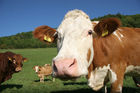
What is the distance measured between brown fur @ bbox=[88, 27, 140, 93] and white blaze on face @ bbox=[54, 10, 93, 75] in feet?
2.08

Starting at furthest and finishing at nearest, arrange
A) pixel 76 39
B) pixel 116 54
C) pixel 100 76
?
pixel 100 76 < pixel 116 54 < pixel 76 39

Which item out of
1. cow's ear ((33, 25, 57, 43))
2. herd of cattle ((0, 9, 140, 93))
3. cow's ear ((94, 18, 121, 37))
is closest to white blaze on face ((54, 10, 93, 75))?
herd of cattle ((0, 9, 140, 93))

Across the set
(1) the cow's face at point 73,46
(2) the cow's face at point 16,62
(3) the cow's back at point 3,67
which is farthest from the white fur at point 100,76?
(3) the cow's back at point 3,67

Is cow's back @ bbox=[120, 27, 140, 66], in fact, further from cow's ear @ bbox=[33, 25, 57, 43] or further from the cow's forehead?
cow's ear @ bbox=[33, 25, 57, 43]

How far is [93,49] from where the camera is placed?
354 cm

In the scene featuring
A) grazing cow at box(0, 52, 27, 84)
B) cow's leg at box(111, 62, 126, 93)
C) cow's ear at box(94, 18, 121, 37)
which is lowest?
cow's leg at box(111, 62, 126, 93)

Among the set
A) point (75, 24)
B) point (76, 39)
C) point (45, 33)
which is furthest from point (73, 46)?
point (45, 33)

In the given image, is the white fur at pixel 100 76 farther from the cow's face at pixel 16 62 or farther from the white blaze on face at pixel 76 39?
the cow's face at pixel 16 62

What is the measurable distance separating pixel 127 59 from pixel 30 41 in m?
71.8

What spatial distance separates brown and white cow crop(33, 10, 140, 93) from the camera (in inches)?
94.8

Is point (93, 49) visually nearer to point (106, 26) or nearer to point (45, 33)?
point (106, 26)

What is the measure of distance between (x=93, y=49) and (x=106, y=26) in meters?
0.68

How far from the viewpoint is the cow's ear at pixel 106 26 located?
300 cm

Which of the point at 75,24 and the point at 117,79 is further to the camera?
the point at 117,79
